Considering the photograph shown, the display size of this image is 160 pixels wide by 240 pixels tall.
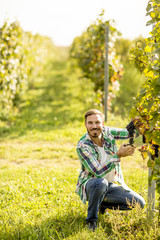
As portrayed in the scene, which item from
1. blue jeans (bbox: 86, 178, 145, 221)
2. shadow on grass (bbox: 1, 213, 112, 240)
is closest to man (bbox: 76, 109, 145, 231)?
blue jeans (bbox: 86, 178, 145, 221)

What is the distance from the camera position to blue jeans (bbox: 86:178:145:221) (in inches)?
97.6

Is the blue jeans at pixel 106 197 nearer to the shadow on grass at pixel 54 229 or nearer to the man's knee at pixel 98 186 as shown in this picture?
the man's knee at pixel 98 186

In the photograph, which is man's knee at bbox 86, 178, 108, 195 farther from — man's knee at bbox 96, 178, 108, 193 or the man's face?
the man's face

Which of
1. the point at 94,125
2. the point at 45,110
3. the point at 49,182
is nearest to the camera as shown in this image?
the point at 94,125

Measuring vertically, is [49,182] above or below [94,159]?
below

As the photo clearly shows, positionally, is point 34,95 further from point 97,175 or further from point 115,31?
point 97,175

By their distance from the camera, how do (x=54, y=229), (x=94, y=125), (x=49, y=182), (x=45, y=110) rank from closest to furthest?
(x=54, y=229), (x=94, y=125), (x=49, y=182), (x=45, y=110)

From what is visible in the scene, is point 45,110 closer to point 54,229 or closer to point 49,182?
point 49,182

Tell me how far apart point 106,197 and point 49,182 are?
3.29 feet

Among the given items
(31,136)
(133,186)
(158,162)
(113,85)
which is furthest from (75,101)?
(158,162)

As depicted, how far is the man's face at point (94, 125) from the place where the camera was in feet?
8.58

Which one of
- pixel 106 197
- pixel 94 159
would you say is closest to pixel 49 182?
pixel 106 197

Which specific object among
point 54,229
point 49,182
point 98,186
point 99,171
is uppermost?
point 99,171

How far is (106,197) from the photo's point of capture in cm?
271
